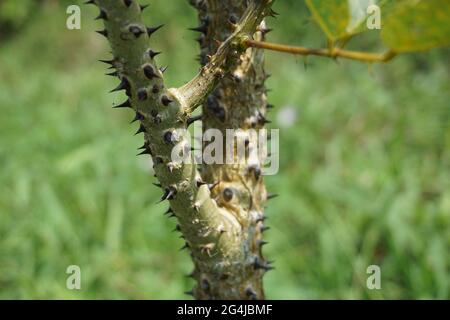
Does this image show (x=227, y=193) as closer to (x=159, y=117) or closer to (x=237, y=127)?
(x=237, y=127)

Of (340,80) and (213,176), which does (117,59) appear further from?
(340,80)

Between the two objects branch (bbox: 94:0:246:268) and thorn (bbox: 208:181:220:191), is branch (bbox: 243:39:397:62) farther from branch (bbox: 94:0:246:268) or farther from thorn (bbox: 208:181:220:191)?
thorn (bbox: 208:181:220:191)

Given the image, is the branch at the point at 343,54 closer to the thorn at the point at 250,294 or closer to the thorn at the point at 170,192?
the thorn at the point at 170,192

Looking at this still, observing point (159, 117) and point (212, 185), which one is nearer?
point (159, 117)

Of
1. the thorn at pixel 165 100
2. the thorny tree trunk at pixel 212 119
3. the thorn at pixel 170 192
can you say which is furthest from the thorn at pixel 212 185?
the thorn at pixel 165 100

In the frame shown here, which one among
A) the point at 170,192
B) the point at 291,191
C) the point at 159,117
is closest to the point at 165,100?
the point at 159,117
